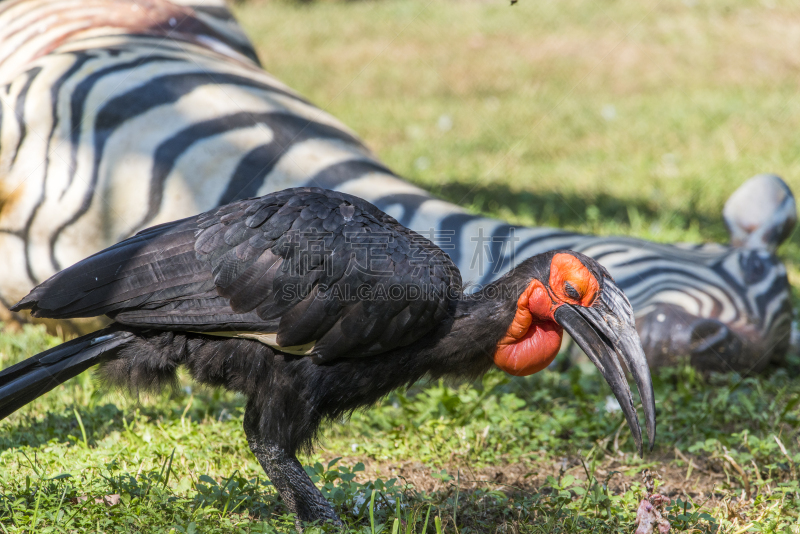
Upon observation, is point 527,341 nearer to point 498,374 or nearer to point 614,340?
point 614,340

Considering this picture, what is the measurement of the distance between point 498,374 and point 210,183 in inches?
65.3

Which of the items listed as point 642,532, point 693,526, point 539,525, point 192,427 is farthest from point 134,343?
point 693,526

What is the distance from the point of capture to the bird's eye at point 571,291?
95.4 inches

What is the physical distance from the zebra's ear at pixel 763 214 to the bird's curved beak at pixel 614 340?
240 cm

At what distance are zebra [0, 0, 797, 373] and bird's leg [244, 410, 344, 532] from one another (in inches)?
62.0

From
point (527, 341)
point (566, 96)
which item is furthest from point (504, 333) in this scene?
point (566, 96)

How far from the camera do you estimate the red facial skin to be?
2.42 m

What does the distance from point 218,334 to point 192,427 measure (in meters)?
0.76

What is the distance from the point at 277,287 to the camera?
2.44m

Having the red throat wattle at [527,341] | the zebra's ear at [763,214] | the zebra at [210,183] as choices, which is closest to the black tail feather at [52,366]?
the red throat wattle at [527,341]

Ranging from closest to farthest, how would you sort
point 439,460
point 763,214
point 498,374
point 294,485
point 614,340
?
point 614,340 < point 294,485 < point 439,460 < point 498,374 < point 763,214

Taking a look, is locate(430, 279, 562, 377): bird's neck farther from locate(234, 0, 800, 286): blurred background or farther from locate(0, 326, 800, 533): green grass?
locate(234, 0, 800, 286): blurred background

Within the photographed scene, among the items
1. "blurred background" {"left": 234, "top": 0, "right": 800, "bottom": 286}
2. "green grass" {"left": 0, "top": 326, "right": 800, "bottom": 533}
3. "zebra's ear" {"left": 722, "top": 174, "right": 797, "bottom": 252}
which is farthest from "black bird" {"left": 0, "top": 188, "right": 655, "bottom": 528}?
"blurred background" {"left": 234, "top": 0, "right": 800, "bottom": 286}

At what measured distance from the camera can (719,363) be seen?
374cm
